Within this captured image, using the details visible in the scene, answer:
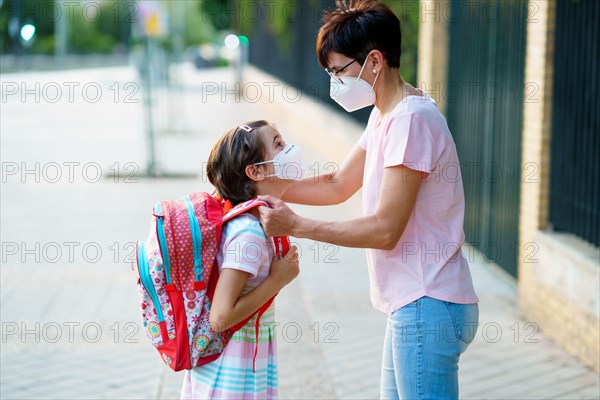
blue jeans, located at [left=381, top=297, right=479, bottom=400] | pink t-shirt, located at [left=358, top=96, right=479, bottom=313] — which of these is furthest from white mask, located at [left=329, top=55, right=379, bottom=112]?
blue jeans, located at [left=381, top=297, right=479, bottom=400]

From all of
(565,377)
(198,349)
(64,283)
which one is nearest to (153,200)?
(64,283)

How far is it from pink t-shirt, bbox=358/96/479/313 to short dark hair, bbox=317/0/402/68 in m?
0.19

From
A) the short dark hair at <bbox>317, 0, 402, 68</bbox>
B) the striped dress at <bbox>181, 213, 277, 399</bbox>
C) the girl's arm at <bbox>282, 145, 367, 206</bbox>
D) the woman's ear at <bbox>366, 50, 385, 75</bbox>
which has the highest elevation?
the short dark hair at <bbox>317, 0, 402, 68</bbox>

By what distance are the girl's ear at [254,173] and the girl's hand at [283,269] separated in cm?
26


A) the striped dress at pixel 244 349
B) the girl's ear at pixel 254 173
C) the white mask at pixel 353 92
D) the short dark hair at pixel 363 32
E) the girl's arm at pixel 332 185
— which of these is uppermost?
the short dark hair at pixel 363 32

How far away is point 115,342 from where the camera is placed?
252 inches

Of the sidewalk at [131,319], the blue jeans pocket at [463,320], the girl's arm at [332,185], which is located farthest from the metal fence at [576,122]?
the blue jeans pocket at [463,320]

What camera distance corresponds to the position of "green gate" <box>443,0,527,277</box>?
25.8 feet

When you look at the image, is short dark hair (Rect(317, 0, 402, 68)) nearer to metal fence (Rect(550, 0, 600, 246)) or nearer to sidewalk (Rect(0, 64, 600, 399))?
sidewalk (Rect(0, 64, 600, 399))

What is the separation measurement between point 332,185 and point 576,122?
3298mm

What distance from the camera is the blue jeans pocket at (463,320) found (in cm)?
307

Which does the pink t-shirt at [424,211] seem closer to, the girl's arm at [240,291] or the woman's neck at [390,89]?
the woman's neck at [390,89]

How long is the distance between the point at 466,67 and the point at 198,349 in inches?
273

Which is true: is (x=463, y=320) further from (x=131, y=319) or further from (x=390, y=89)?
(x=131, y=319)
